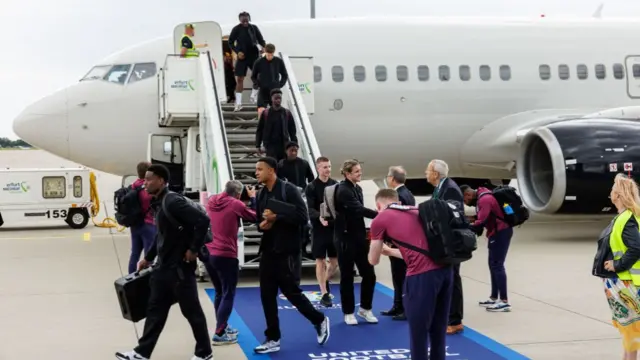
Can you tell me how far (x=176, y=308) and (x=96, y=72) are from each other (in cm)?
644

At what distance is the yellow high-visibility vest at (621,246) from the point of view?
4.80 meters

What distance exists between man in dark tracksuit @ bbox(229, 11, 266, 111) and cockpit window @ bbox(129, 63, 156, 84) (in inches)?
57.9

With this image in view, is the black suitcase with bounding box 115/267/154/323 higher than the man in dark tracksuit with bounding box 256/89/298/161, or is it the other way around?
the man in dark tracksuit with bounding box 256/89/298/161

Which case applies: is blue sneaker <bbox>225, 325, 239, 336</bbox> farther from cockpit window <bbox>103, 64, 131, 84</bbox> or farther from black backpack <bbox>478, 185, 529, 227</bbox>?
cockpit window <bbox>103, 64, 131, 84</bbox>

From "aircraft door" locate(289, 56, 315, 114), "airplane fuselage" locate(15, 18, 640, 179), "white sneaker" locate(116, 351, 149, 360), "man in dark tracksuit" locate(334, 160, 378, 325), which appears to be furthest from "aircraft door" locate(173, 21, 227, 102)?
"white sneaker" locate(116, 351, 149, 360)

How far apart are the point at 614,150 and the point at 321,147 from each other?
466 centimetres

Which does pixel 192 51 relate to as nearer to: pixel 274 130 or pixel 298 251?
pixel 274 130

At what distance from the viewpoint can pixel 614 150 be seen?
488 inches

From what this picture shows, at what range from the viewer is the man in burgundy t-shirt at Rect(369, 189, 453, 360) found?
476 cm

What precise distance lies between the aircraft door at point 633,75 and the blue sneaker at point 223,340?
37.0 ft

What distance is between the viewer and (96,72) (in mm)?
13273

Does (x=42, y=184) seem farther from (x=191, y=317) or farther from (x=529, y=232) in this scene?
(x=191, y=317)

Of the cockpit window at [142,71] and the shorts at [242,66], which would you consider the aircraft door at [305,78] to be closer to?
the shorts at [242,66]

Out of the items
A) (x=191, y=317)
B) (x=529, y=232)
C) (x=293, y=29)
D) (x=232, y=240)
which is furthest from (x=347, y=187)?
(x=529, y=232)
